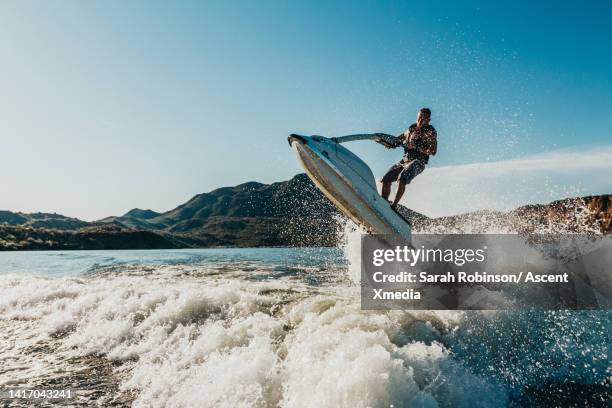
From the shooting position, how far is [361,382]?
221 inches

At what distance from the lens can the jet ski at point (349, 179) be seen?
10383mm

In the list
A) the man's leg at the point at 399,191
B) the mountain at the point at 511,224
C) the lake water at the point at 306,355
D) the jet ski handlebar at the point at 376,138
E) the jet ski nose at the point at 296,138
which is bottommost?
the lake water at the point at 306,355

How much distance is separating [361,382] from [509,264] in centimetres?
981

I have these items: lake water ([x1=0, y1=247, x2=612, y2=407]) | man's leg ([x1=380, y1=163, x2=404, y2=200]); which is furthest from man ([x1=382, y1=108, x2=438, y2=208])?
lake water ([x1=0, y1=247, x2=612, y2=407])

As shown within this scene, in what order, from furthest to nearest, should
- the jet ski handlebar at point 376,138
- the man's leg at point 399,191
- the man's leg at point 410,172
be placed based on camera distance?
the man's leg at point 399,191
the man's leg at point 410,172
the jet ski handlebar at point 376,138

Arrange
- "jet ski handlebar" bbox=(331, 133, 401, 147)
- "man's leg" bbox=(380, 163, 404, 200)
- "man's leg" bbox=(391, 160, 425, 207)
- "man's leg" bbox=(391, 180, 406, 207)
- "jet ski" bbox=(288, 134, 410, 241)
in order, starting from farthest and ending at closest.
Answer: "man's leg" bbox=(380, 163, 404, 200) → "man's leg" bbox=(391, 180, 406, 207) → "man's leg" bbox=(391, 160, 425, 207) → "jet ski handlebar" bbox=(331, 133, 401, 147) → "jet ski" bbox=(288, 134, 410, 241)

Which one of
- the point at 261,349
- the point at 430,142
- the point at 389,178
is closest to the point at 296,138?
the point at 389,178

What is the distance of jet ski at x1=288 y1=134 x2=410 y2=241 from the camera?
1038cm

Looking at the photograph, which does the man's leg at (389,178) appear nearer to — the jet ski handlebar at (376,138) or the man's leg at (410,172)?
the man's leg at (410,172)

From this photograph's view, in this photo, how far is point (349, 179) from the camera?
10664 millimetres

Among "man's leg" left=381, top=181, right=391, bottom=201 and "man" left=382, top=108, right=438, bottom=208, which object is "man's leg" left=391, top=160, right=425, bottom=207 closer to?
"man" left=382, top=108, right=438, bottom=208

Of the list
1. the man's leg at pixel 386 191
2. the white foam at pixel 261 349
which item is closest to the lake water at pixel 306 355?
the white foam at pixel 261 349

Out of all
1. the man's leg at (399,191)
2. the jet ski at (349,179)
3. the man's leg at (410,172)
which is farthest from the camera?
the man's leg at (399,191)

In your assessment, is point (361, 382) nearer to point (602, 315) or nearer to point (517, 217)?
point (602, 315)
